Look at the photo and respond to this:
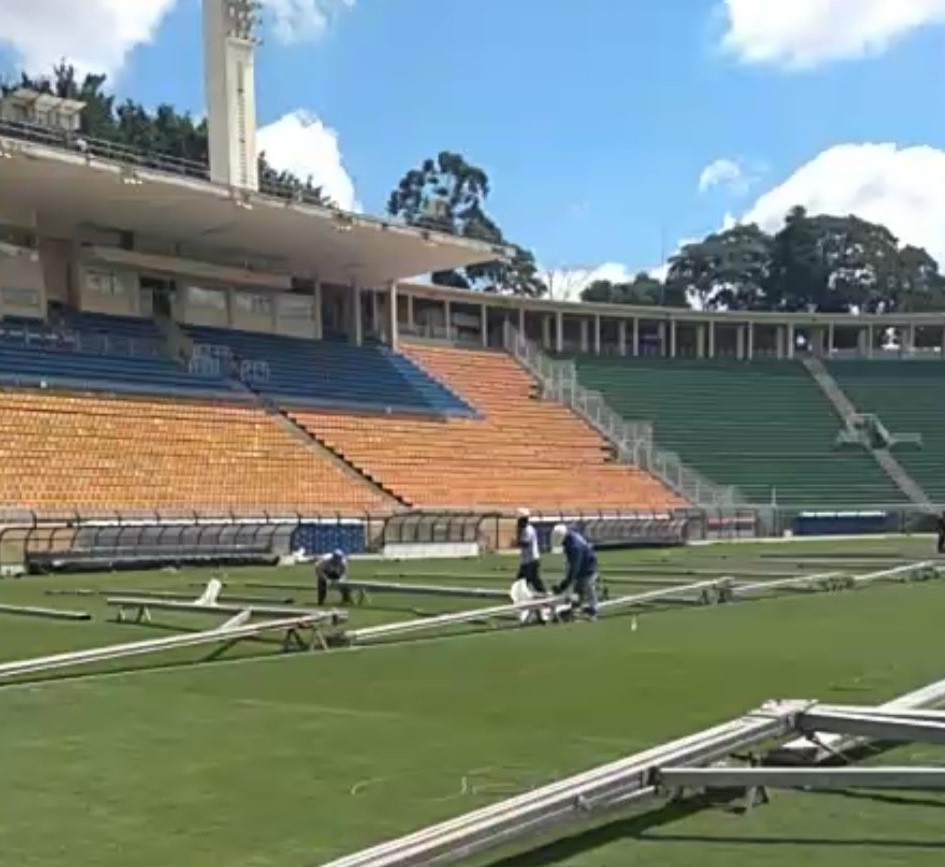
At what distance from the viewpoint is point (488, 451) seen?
152 feet

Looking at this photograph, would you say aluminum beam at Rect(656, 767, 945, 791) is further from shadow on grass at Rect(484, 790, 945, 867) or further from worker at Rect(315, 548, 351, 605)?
worker at Rect(315, 548, 351, 605)

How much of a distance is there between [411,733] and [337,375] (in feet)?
127

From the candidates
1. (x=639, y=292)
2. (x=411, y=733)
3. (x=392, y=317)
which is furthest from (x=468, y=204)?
(x=411, y=733)

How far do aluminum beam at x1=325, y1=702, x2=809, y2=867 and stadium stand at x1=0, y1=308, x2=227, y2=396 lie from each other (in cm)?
3073

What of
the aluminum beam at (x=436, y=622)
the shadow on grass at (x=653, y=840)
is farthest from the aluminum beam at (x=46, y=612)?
the shadow on grass at (x=653, y=840)

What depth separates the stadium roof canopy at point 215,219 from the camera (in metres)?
37.5

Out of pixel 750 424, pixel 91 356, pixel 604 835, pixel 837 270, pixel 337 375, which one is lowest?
pixel 604 835

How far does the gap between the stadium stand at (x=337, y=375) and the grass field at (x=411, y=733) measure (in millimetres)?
27149

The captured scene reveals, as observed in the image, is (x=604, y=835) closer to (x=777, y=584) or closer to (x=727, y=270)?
(x=777, y=584)

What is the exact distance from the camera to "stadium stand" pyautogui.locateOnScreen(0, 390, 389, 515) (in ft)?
105

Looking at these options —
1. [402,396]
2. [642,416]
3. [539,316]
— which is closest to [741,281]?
[539,316]

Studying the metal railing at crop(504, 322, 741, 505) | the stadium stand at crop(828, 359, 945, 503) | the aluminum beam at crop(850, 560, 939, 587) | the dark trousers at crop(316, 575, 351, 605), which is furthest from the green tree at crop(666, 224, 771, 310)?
the dark trousers at crop(316, 575, 351, 605)

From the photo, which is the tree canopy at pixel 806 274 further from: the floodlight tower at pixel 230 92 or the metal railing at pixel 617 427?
the floodlight tower at pixel 230 92

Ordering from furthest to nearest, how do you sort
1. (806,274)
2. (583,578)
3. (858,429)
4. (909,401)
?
1. (806,274)
2. (909,401)
3. (858,429)
4. (583,578)
